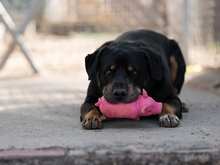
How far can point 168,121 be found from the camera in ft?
10.8

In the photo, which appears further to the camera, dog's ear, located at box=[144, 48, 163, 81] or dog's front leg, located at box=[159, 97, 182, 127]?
dog's ear, located at box=[144, 48, 163, 81]

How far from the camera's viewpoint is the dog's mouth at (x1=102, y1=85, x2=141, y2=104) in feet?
10.4

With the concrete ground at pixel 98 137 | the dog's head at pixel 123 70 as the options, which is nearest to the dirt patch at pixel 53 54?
the concrete ground at pixel 98 137

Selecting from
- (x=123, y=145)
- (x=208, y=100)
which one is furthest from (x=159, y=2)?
(x=123, y=145)

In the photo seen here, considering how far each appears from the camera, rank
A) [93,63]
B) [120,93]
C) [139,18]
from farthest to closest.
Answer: [139,18] < [93,63] < [120,93]

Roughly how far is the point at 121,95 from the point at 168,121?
21.7 inches

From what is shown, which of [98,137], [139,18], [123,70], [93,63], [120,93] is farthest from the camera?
[139,18]

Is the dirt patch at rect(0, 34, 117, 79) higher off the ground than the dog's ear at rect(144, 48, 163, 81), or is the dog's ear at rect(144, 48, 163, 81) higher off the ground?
the dog's ear at rect(144, 48, 163, 81)

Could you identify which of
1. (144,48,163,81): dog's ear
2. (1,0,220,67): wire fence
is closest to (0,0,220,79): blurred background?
(1,0,220,67): wire fence

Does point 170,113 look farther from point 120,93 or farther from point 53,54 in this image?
point 53,54

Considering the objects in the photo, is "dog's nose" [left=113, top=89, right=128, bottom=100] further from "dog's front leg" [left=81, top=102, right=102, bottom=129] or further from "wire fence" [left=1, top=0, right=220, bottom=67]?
"wire fence" [left=1, top=0, right=220, bottom=67]

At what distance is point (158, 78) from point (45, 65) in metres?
6.60

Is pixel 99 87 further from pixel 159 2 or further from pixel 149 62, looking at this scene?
pixel 159 2

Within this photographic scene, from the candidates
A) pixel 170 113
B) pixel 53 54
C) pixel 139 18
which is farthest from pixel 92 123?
pixel 139 18
